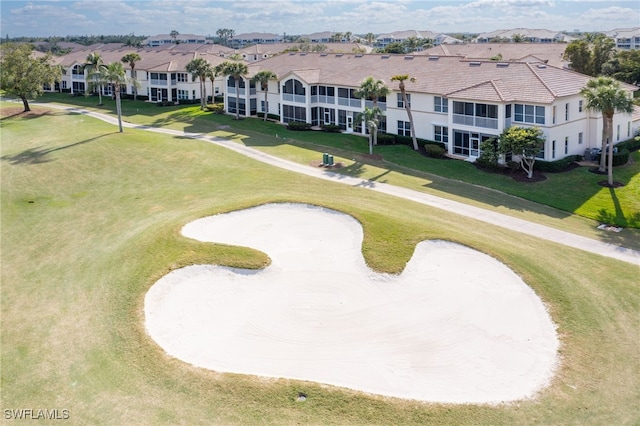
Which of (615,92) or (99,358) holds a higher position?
(615,92)

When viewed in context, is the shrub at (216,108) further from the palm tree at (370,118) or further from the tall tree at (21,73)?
the palm tree at (370,118)

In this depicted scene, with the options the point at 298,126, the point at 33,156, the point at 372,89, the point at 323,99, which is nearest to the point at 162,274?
the point at 372,89

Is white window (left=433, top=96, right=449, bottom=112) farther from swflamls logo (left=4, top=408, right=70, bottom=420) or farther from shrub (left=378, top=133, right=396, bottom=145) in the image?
swflamls logo (left=4, top=408, right=70, bottom=420)

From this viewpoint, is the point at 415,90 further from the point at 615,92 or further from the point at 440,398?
the point at 440,398

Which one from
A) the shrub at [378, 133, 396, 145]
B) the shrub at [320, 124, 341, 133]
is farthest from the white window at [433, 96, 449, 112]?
the shrub at [320, 124, 341, 133]

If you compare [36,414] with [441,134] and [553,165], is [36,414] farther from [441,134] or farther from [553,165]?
[441,134]

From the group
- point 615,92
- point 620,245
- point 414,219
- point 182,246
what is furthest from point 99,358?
point 615,92
